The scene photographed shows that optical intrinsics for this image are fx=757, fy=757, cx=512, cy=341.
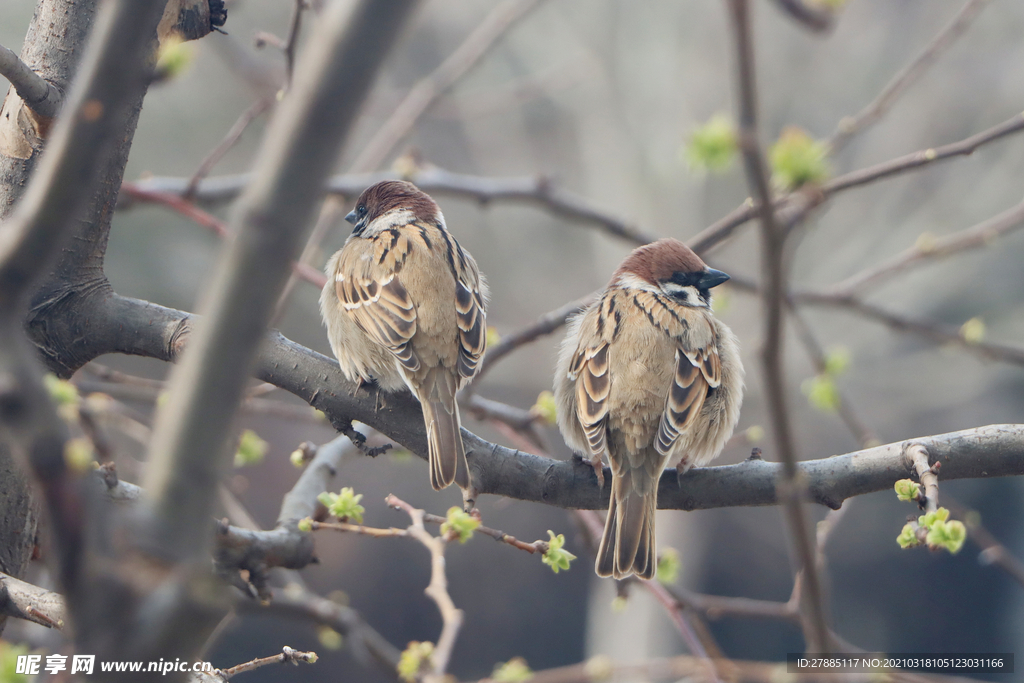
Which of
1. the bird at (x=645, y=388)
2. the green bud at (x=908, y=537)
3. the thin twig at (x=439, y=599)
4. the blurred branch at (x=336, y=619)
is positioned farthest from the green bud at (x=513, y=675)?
the green bud at (x=908, y=537)

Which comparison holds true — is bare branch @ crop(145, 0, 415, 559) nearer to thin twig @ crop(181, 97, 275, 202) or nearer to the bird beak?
the bird beak

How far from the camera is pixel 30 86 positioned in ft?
5.34

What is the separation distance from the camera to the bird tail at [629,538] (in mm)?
2094

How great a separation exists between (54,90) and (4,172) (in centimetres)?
25

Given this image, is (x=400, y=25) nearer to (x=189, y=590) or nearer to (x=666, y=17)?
(x=189, y=590)

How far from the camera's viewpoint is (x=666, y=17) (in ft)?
36.8

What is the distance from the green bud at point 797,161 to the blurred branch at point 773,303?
0.28 ft

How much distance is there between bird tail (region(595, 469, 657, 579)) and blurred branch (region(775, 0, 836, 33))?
1.55m

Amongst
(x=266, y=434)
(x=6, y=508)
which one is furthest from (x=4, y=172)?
(x=266, y=434)

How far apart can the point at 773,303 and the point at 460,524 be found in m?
1.10

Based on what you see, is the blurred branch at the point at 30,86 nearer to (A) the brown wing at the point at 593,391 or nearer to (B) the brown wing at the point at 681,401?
(A) the brown wing at the point at 593,391

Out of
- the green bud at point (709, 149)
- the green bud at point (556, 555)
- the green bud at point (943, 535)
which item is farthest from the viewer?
the green bud at point (556, 555)

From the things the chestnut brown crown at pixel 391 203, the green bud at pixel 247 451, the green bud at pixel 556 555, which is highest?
the chestnut brown crown at pixel 391 203

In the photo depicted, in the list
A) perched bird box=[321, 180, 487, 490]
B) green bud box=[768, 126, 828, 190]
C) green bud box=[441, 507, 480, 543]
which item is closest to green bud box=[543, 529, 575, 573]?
green bud box=[441, 507, 480, 543]
